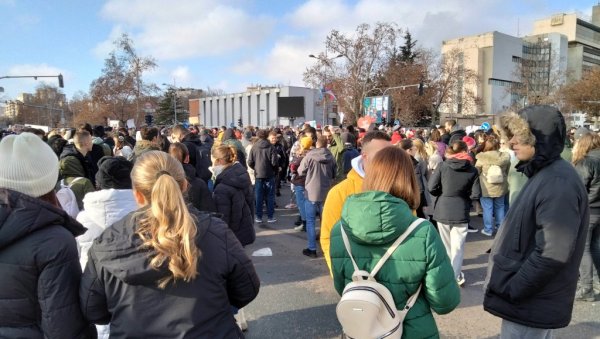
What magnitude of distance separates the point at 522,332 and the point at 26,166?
114 inches

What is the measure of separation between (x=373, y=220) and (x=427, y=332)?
0.68 meters

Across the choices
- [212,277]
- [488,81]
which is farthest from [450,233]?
[488,81]

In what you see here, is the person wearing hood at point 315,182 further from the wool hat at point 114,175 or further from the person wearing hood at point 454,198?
the wool hat at point 114,175

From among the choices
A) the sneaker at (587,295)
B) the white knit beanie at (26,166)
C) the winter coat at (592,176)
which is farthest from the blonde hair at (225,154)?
the sneaker at (587,295)

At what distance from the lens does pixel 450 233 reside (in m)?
5.38

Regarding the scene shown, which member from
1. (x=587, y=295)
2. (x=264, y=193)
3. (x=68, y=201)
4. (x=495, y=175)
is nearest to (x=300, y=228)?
(x=264, y=193)

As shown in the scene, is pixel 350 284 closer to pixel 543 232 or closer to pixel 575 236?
pixel 543 232

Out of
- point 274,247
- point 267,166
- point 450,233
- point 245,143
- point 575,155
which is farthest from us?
point 245,143

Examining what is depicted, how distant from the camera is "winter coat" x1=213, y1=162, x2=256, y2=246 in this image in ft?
15.0

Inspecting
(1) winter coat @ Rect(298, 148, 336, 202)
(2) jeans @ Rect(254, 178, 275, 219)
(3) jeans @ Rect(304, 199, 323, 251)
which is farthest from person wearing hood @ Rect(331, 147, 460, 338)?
(2) jeans @ Rect(254, 178, 275, 219)

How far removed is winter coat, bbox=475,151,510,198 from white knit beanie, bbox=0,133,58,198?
737cm

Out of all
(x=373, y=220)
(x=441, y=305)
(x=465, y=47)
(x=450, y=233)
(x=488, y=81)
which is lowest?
(x=450, y=233)

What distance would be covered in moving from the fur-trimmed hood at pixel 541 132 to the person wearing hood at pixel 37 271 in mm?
2534

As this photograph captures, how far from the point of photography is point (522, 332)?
2.50 metres
